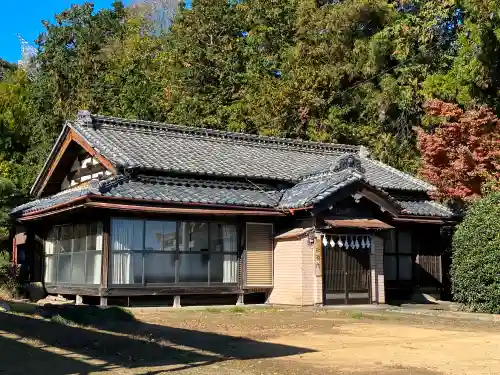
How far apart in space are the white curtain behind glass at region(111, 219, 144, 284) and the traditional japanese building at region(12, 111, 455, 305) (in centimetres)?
3

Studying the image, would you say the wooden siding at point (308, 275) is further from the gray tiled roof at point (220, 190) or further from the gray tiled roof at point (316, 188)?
the gray tiled roof at point (220, 190)

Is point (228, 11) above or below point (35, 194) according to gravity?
above

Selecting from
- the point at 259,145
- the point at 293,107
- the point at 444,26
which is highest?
the point at 444,26

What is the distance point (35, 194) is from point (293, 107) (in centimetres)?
1526

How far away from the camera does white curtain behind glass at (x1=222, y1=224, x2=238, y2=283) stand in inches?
705

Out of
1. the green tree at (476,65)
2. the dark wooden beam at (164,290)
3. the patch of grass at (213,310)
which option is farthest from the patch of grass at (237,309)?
the green tree at (476,65)

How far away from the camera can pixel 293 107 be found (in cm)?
3266

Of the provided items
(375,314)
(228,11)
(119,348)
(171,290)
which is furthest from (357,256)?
(228,11)

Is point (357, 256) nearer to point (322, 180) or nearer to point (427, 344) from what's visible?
point (322, 180)

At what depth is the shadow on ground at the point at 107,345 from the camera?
821 cm

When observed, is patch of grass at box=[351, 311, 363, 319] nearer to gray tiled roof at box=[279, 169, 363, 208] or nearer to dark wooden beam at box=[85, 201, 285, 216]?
gray tiled roof at box=[279, 169, 363, 208]

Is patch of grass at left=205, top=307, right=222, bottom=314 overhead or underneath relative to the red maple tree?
underneath

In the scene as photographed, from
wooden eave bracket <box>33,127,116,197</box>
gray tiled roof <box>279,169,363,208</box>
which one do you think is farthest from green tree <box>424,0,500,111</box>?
wooden eave bracket <box>33,127,116,197</box>

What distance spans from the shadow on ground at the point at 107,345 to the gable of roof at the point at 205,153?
5.46 meters
